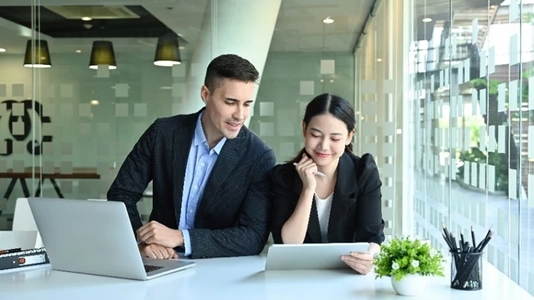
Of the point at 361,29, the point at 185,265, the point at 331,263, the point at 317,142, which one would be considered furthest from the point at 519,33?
the point at 361,29

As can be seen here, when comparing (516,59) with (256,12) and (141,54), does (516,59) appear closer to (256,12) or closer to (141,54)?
(256,12)

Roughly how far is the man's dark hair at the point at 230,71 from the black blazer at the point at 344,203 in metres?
0.37

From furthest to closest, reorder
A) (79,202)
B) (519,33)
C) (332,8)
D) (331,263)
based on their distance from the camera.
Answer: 1. (332,8)
2. (519,33)
3. (331,263)
4. (79,202)

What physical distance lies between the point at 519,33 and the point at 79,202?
157 cm

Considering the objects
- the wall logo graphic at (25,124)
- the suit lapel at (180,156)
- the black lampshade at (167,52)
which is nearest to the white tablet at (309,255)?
the suit lapel at (180,156)

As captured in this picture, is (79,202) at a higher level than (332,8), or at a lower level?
lower

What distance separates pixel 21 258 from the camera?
2.30 m

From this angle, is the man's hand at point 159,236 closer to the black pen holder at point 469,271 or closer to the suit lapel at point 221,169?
the suit lapel at point 221,169

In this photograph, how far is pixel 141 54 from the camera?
548 centimetres

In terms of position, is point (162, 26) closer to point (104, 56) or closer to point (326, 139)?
point (104, 56)

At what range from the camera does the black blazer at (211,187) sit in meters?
2.51

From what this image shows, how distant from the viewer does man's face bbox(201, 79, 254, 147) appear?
2.65 meters

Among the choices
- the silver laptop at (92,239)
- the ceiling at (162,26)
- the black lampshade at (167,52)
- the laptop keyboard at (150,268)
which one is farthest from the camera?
the black lampshade at (167,52)

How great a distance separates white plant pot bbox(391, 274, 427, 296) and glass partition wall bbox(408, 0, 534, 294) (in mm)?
641
